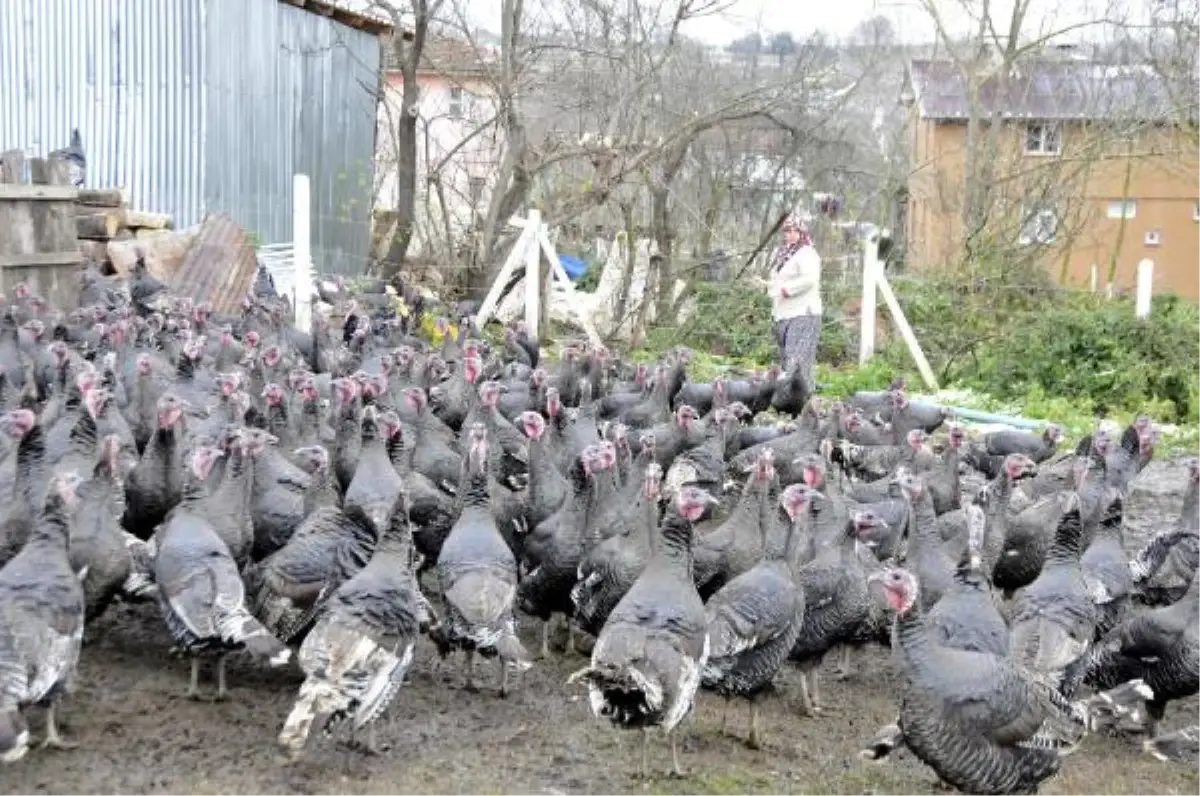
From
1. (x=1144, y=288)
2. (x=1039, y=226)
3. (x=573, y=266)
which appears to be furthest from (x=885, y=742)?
(x=573, y=266)

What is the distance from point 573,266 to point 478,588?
17148 millimetres

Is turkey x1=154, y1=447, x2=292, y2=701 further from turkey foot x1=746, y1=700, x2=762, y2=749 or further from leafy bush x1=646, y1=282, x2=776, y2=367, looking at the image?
leafy bush x1=646, y1=282, x2=776, y2=367

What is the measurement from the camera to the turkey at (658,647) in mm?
5867

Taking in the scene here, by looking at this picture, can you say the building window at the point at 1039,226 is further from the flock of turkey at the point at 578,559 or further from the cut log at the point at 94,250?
the cut log at the point at 94,250

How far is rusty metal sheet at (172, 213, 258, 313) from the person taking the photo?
52.3 ft

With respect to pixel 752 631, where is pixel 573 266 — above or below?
above

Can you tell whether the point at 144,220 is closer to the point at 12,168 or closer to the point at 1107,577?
the point at 12,168

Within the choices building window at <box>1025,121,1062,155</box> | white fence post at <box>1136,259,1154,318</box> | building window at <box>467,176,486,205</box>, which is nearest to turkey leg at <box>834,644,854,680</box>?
white fence post at <box>1136,259,1154,318</box>

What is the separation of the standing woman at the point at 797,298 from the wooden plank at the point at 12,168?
786cm

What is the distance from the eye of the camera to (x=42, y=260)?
1413cm

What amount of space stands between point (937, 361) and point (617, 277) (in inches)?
188

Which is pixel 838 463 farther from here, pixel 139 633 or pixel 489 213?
pixel 489 213

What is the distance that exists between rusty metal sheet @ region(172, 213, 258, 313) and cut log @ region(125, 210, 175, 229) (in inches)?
18.8

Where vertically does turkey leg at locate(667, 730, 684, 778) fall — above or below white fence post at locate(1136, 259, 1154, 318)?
below
